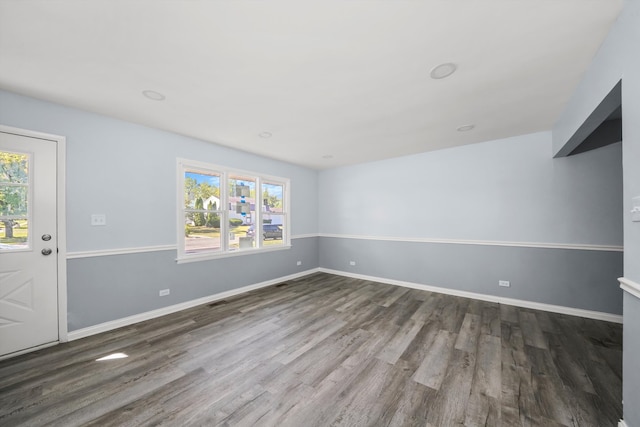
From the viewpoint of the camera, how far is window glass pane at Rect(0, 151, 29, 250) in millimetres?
2305

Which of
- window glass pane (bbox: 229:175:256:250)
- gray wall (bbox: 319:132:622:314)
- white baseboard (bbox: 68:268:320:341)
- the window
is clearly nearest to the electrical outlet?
the window

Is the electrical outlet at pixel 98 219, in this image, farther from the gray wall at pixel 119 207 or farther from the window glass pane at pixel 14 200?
the window glass pane at pixel 14 200

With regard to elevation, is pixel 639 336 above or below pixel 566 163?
below

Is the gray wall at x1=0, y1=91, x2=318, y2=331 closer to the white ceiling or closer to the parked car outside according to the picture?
the white ceiling

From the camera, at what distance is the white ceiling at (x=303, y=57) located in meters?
1.43

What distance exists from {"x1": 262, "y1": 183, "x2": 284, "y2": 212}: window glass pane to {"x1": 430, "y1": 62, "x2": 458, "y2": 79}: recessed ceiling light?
364cm

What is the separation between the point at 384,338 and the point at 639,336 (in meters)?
1.89

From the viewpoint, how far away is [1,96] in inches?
89.6

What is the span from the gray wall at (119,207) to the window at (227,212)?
161mm

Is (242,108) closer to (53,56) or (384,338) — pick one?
(53,56)

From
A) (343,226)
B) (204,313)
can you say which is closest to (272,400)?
(204,313)

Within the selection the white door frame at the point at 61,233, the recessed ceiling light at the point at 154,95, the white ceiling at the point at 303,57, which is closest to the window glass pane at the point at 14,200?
the white door frame at the point at 61,233

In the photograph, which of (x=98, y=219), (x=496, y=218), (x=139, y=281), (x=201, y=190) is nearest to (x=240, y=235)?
(x=201, y=190)

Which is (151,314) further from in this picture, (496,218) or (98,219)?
(496,218)
